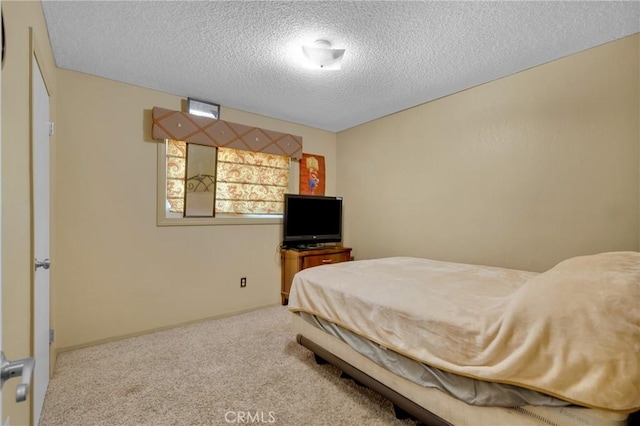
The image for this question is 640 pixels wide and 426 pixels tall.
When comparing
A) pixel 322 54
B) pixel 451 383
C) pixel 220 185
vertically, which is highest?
pixel 322 54

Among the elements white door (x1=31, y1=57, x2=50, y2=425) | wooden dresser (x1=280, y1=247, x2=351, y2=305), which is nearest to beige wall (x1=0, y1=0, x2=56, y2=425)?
white door (x1=31, y1=57, x2=50, y2=425)

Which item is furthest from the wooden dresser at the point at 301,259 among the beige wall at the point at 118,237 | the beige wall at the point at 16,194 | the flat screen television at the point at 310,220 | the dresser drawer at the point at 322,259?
the beige wall at the point at 16,194

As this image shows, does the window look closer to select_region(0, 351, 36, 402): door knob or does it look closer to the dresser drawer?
the dresser drawer

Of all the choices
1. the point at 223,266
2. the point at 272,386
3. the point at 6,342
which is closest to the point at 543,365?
the point at 272,386

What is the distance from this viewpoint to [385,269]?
8.14 feet

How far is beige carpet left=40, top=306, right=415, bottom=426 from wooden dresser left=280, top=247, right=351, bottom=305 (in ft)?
3.29

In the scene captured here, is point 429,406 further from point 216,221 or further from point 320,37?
point 216,221

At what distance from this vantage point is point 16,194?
50.3 inches

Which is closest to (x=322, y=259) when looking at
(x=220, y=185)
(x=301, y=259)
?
(x=301, y=259)

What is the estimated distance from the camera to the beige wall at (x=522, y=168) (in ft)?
7.26

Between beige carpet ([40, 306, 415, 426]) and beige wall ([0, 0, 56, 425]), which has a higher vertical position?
beige wall ([0, 0, 56, 425])

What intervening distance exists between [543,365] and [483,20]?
203 cm

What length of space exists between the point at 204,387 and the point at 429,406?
1.47 m

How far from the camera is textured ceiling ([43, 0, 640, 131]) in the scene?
1867 mm
